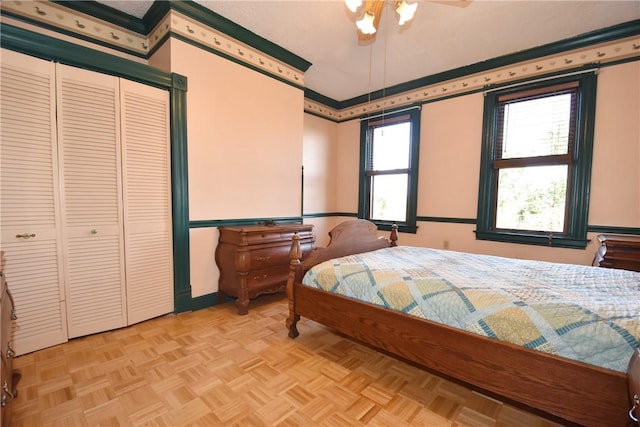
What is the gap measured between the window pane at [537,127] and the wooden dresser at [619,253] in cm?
106

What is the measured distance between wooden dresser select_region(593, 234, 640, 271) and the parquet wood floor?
1.92m

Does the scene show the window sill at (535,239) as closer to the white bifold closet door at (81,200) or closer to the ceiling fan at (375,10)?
the ceiling fan at (375,10)

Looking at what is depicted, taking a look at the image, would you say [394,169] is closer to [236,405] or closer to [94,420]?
[236,405]

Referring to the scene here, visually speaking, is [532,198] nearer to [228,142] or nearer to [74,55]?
[228,142]

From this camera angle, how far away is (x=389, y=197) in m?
4.40

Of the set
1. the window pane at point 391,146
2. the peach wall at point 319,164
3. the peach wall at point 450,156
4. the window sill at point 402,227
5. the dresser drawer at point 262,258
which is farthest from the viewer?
the peach wall at point 319,164

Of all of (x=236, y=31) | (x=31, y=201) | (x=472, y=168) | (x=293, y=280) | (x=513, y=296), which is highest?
(x=236, y=31)

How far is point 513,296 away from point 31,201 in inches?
123

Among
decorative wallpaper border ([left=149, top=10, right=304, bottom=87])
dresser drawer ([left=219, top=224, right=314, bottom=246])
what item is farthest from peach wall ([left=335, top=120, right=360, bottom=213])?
dresser drawer ([left=219, top=224, right=314, bottom=246])

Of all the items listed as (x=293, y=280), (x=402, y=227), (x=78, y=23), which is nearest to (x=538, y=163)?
(x=402, y=227)

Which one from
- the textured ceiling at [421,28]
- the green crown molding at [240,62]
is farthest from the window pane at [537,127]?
the green crown molding at [240,62]

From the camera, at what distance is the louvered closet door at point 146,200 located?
2.30 metres

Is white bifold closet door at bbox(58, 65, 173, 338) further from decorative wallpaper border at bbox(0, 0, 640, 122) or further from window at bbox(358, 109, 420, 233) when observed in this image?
window at bbox(358, 109, 420, 233)

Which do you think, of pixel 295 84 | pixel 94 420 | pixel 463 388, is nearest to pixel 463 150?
pixel 295 84
